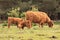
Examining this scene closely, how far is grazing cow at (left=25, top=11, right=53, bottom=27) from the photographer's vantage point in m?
20.7

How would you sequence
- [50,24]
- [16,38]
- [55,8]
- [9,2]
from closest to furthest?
[16,38], [50,24], [55,8], [9,2]

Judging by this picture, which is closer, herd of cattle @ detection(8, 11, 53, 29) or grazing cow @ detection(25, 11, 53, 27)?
herd of cattle @ detection(8, 11, 53, 29)

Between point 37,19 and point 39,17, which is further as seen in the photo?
point 37,19

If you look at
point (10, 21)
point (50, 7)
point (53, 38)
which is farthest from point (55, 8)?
point (53, 38)

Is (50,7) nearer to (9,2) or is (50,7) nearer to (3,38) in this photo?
(9,2)

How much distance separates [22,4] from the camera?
4238 centimetres

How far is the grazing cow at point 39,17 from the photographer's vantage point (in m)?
20.7

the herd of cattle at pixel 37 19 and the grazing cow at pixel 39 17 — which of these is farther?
the grazing cow at pixel 39 17

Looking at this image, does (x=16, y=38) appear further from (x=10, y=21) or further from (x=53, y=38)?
(x=10, y=21)

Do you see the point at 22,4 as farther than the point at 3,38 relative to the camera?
Yes

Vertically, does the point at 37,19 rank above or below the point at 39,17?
below

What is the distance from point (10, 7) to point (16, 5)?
41.0 inches

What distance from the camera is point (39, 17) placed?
2108cm

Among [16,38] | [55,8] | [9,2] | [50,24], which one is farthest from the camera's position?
[9,2]
